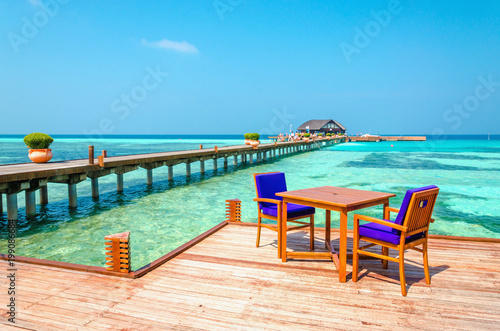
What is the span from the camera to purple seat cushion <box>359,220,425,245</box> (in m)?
3.13

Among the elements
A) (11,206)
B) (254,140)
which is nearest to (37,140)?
(11,206)

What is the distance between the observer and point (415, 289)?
123 inches

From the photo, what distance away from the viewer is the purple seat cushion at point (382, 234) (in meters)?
3.13

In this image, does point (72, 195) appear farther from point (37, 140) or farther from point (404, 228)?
point (404, 228)

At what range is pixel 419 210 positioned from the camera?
3086mm

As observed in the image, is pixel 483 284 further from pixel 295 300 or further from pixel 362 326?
pixel 295 300

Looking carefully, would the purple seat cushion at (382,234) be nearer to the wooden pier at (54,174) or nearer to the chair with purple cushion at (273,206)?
the chair with purple cushion at (273,206)

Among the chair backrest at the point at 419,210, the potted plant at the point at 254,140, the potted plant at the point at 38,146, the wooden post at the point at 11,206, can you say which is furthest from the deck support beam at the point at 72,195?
the potted plant at the point at 254,140

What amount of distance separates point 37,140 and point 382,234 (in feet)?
35.7

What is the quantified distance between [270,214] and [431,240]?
2357mm

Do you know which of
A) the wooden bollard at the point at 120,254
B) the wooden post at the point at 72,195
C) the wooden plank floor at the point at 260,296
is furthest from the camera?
the wooden post at the point at 72,195

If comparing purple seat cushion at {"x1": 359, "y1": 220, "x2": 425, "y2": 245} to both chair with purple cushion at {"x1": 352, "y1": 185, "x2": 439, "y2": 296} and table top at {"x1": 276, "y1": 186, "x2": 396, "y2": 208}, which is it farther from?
table top at {"x1": 276, "y1": 186, "x2": 396, "y2": 208}

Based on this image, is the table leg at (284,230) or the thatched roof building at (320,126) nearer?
the table leg at (284,230)

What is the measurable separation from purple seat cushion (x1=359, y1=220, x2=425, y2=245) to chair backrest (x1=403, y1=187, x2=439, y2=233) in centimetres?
12
